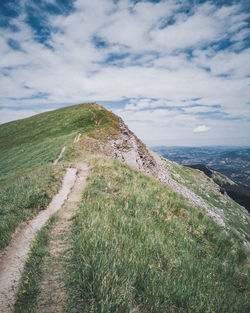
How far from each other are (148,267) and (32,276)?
8.62ft

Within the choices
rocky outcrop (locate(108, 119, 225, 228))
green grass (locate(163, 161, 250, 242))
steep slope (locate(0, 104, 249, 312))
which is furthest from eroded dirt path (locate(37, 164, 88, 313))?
green grass (locate(163, 161, 250, 242))

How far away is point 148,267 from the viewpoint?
350 centimetres

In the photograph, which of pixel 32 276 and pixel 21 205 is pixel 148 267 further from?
pixel 21 205

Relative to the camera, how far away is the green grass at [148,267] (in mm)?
2893

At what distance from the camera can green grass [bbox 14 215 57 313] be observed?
2861 millimetres

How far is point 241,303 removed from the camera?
3.75m

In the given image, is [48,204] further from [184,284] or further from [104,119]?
[104,119]

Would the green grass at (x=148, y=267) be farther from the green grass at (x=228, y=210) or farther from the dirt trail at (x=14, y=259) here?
the green grass at (x=228, y=210)

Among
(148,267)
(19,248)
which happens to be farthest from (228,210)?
(19,248)

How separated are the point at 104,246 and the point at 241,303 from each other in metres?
3.69

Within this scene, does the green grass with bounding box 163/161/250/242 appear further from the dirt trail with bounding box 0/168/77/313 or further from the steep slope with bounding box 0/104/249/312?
the dirt trail with bounding box 0/168/77/313

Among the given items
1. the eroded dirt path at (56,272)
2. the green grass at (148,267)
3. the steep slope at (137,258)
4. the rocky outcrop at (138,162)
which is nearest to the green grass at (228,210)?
the rocky outcrop at (138,162)

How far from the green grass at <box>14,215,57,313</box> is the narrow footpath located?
0.18 meters

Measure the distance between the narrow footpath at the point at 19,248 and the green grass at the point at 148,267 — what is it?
1.23 metres
